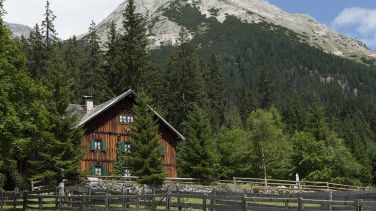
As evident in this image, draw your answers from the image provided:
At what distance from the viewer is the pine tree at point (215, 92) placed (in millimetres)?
84994

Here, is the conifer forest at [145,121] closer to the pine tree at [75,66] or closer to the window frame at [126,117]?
the pine tree at [75,66]

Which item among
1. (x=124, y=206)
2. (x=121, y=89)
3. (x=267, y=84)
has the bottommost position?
(x=124, y=206)

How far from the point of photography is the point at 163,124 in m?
49.9

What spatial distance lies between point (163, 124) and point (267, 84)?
52683 millimetres

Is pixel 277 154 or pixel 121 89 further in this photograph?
pixel 121 89

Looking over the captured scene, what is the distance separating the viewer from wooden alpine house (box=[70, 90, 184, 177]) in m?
45.8

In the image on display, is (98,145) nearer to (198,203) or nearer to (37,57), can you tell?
(198,203)

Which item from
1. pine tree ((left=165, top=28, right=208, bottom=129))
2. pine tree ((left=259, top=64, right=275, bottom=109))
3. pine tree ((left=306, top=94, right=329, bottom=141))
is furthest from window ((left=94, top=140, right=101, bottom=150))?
pine tree ((left=259, top=64, right=275, bottom=109))

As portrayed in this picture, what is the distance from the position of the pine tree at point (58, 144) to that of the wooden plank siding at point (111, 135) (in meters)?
8.77

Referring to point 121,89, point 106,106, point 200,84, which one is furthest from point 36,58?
point 106,106

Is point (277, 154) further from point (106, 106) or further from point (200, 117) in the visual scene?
point (106, 106)

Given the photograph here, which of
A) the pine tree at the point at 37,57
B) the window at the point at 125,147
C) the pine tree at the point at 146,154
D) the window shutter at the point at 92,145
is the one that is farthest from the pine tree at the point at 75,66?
the pine tree at the point at 146,154

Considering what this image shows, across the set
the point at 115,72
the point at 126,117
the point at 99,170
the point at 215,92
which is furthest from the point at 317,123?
the point at 99,170

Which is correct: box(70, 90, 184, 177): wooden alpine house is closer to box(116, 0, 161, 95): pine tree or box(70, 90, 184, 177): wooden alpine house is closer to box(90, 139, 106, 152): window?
box(90, 139, 106, 152): window
